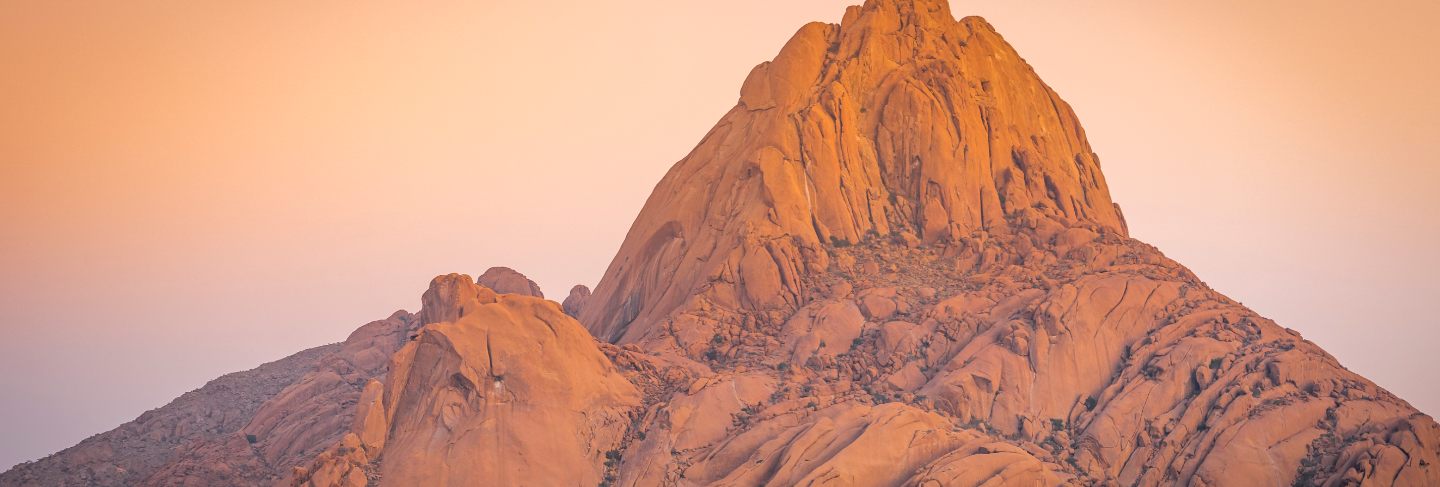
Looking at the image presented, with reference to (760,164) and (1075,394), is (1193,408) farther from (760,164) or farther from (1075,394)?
(760,164)

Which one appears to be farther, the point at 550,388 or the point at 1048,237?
the point at 1048,237

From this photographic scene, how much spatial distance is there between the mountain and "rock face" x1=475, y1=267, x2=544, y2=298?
20.7ft

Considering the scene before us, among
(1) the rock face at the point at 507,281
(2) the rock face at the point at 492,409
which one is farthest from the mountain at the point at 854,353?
(1) the rock face at the point at 507,281

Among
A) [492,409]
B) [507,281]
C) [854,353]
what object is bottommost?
[492,409]

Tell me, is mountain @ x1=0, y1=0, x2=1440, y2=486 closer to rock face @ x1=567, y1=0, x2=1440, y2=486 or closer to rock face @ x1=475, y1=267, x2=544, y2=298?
rock face @ x1=567, y1=0, x2=1440, y2=486

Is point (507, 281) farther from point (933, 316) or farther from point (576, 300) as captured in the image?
point (933, 316)

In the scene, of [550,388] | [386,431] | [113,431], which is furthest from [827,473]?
[113,431]

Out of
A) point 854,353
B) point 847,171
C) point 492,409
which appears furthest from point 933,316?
point 492,409

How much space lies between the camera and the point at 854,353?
86.8m

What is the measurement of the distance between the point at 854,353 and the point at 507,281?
29468 mm

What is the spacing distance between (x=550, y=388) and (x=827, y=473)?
13.6m

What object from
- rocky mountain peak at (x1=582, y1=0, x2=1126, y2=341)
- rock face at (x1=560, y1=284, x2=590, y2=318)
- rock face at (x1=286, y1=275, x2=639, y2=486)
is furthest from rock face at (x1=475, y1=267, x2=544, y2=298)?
rock face at (x1=286, y1=275, x2=639, y2=486)

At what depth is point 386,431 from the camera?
80188 millimetres

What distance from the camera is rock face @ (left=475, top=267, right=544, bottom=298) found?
4304 inches
